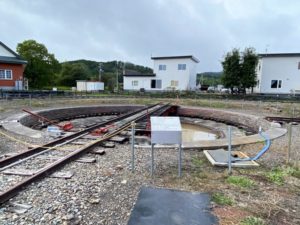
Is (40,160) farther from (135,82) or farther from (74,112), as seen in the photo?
(135,82)

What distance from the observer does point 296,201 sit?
3586mm

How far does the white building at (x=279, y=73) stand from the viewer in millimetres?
28234

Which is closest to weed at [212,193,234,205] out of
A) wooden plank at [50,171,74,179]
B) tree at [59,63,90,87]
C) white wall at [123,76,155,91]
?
wooden plank at [50,171,74,179]

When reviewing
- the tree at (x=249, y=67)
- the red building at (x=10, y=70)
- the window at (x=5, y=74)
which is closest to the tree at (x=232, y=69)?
the tree at (x=249, y=67)

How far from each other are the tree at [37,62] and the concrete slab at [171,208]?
35834mm

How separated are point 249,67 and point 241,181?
25.8m

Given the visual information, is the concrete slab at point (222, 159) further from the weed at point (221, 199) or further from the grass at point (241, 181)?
the weed at point (221, 199)

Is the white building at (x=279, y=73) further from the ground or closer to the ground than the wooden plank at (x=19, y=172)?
further from the ground

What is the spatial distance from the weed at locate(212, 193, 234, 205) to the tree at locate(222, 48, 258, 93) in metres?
25.9

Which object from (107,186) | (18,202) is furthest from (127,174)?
(18,202)

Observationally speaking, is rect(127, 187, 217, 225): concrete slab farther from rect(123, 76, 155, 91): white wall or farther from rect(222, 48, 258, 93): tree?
rect(123, 76, 155, 91): white wall

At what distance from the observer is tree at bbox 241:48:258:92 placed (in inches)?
1062

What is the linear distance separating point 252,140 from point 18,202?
684 centimetres

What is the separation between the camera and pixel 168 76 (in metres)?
34.5
